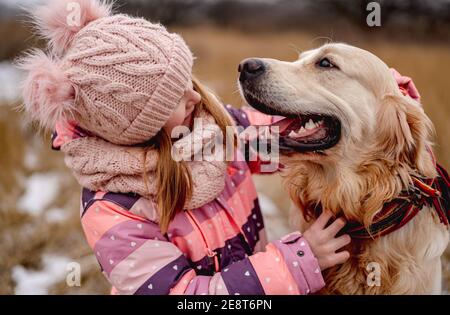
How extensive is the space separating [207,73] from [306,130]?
4998 millimetres

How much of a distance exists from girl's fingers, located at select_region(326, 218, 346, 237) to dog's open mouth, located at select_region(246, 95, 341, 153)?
28cm

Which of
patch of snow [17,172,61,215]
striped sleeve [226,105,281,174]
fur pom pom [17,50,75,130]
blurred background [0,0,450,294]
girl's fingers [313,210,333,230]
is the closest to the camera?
fur pom pom [17,50,75,130]

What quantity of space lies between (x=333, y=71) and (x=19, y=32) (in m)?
6.89

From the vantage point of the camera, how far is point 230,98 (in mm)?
5559

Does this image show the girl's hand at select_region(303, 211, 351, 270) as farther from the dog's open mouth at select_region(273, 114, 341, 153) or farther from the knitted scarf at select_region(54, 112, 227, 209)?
the knitted scarf at select_region(54, 112, 227, 209)

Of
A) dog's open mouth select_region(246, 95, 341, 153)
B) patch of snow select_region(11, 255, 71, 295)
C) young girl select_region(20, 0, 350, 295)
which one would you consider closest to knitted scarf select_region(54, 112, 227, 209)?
young girl select_region(20, 0, 350, 295)

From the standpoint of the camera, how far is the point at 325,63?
6.46ft

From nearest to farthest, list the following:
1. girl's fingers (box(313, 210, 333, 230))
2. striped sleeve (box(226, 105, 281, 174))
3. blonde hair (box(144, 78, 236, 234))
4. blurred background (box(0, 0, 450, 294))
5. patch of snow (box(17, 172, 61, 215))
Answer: blonde hair (box(144, 78, 236, 234))
girl's fingers (box(313, 210, 333, 230))
striped sleeve (box(226, 105, 281, 174))
blurred background (box(0, 0, 450, 294))
patch of snow (box(17, 172, 61, 215))

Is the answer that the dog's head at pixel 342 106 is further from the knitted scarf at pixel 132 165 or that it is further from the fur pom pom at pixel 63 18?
the fur pom pom at pixel 63 18

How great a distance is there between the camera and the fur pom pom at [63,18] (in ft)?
6.06

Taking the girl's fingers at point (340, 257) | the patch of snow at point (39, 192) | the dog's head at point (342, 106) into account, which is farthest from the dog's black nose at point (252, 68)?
the patch of snow at point (39, 192)

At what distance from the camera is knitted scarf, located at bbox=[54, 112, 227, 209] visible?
6.01ft

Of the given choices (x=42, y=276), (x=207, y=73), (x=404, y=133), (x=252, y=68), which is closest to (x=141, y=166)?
(x=252, y=68)

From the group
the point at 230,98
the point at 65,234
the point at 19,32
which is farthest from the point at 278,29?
the point at 65,234
